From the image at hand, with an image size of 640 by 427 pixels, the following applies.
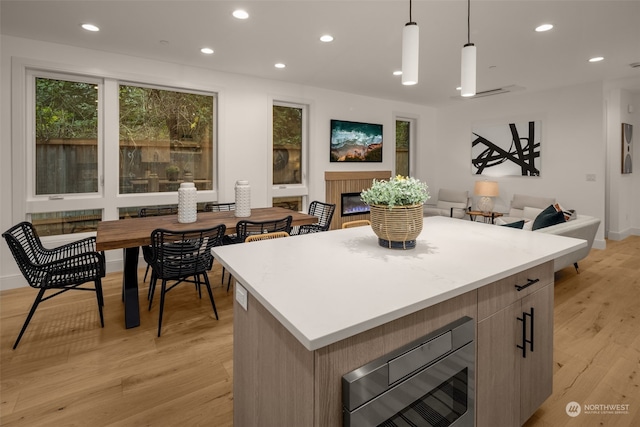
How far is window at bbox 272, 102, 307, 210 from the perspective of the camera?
527 centimetres

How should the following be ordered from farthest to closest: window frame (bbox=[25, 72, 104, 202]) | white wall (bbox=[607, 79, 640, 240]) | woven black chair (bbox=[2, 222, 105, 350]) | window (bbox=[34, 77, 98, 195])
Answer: white wall (bbox=[607, 79, 640, 240]) < window (bbox=[34, 77, 98, 195]) < window frame (bbox=[25, 72, 104, 202]) < woven black chair (bbox=[2, 222, 105, 350])

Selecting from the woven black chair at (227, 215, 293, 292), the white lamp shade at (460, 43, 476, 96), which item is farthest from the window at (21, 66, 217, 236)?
the white lamp shade at (460, 43, 476, 96)

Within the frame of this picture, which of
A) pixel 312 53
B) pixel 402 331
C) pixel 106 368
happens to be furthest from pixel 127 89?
pixel 402 331

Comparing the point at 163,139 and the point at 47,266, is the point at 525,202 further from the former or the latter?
the point at 47,266

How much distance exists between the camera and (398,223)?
5.13 feet

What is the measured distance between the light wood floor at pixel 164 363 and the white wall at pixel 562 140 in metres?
2.45

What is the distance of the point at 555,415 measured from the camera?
5.76 feet

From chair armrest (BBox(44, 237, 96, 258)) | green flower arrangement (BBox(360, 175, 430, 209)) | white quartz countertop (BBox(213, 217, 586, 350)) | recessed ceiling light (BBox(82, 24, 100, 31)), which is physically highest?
recessed ceiling light (BBox(82, 24, 100, 31))

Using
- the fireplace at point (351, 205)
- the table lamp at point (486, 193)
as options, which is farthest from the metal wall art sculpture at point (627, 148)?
the fireplace at point (351, 205)

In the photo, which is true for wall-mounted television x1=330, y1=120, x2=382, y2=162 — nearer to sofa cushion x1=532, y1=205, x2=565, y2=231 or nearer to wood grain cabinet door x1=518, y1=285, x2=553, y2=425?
sofa cushion x1=532, y1=205, x2=565, y2=231

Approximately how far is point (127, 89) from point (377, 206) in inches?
153

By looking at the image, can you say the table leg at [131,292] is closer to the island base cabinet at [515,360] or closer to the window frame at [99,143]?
the window frame at [99,143]

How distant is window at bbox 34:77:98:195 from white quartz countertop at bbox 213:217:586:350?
10.7ft

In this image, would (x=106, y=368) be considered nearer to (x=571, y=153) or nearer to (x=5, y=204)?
(x=5, y=204)
